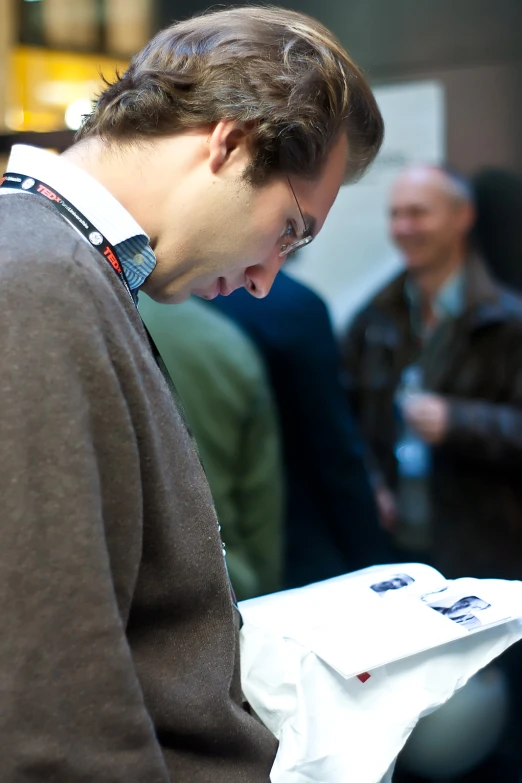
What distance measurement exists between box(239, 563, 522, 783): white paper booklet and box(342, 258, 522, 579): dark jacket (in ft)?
3.28

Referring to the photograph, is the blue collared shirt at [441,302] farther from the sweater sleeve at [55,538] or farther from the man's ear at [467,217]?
the sweater sleeve at [55,538]

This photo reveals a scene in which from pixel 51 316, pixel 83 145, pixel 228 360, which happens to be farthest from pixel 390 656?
pixel 228 360

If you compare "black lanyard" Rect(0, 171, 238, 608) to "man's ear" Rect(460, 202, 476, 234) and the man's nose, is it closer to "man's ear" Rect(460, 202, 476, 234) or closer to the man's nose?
the man's nose

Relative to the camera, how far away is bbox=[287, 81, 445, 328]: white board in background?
2164 millimetres

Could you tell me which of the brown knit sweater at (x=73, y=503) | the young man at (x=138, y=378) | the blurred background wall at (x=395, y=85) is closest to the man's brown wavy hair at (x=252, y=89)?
the young man at (x=138, y=378)

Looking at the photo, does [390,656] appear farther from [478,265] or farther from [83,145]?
[478,265]

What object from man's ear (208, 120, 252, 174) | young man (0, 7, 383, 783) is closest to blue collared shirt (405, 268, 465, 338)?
young man (0, 7, 383, 783)

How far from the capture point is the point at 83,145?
3.40 feet

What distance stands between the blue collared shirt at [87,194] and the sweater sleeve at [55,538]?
154 mm

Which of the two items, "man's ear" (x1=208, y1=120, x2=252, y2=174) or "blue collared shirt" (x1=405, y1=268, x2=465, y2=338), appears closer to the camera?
"man's ear" (x1=208, y1=120, x2=252, y2=174)

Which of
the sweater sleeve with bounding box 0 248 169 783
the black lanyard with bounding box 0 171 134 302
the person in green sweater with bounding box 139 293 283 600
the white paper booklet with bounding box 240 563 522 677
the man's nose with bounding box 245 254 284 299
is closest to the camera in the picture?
the sweater sleeve with bounding box 0 248 169 783

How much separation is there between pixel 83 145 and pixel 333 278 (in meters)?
1.37

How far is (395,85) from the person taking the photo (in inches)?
85.9

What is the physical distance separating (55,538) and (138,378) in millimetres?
175
